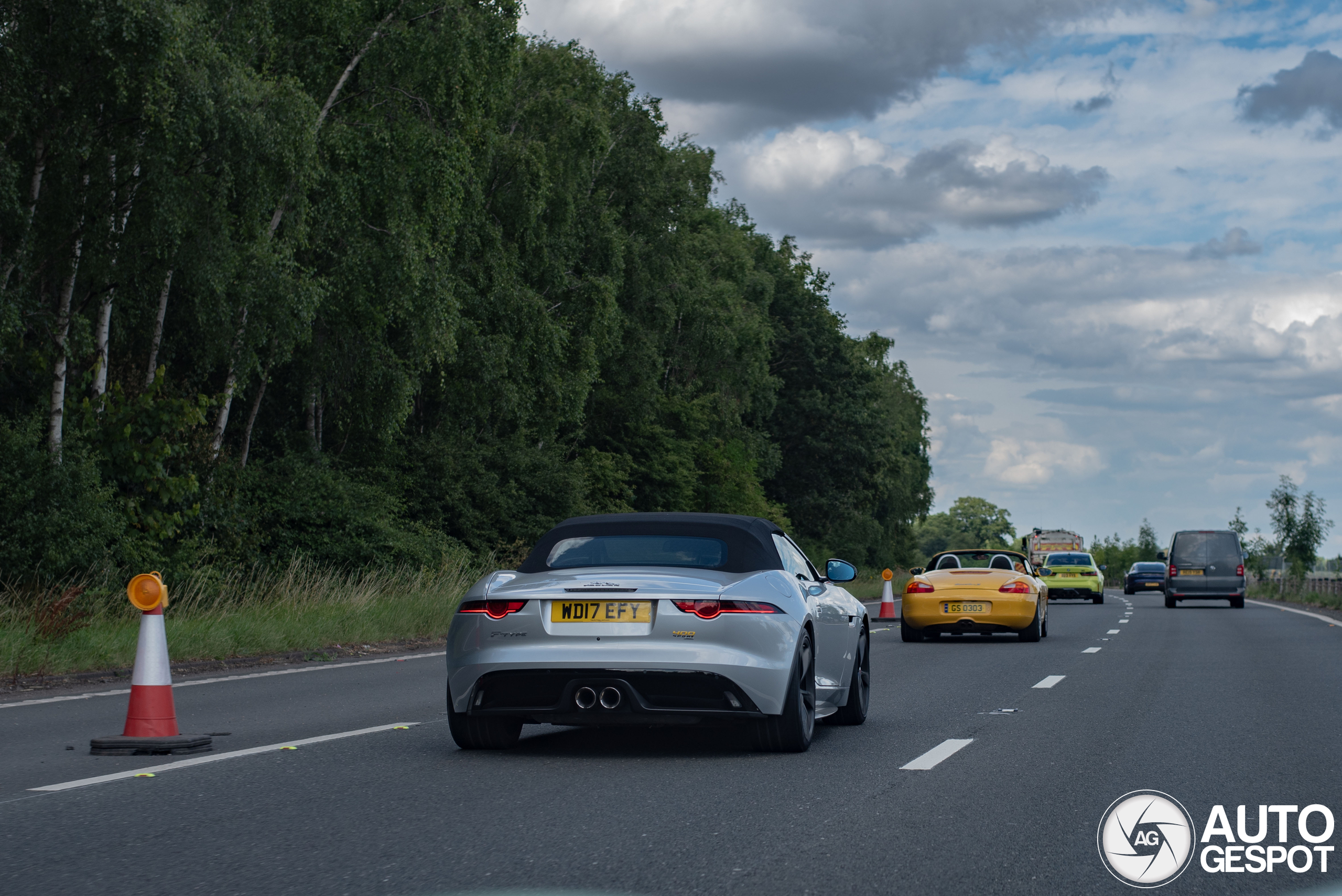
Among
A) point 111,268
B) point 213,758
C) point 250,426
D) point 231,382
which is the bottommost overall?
point 213,758

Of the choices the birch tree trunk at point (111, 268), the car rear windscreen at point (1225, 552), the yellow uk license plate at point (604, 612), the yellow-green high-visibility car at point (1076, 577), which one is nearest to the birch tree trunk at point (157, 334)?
the birch tree trunk at point (111, 268)

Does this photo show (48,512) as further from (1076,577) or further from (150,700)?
(1076,577)

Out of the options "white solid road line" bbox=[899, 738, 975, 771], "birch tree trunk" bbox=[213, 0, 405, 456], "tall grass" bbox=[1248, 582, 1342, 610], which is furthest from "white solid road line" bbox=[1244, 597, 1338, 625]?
"white solid road line" bbox=[899, 738, 975, 771]

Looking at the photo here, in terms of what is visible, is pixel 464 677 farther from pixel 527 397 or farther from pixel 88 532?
pixel 527 397

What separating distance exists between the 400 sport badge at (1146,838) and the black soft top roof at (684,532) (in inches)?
98.5

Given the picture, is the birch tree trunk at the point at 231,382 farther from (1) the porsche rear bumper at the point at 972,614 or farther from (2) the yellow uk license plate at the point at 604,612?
(2) the yellow uk license plate at the point at 604,612

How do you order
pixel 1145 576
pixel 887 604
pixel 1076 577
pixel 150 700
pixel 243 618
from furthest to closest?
pixel 1145 576 → pixel 1076 577 → pixel 887 604 → pixel 243 618 → pixel 150 700

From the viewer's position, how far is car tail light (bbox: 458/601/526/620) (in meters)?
8.39

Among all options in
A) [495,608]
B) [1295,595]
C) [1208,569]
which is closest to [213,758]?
[495,608]

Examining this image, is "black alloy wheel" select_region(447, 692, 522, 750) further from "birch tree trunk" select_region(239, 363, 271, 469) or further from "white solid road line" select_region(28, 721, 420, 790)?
"birch tree trunk" select_region(239, 363, 271, 469)

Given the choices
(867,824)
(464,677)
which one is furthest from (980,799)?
(464,677)

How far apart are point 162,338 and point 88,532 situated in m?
7.09

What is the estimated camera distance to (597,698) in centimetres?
821

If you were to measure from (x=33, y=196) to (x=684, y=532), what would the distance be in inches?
635
